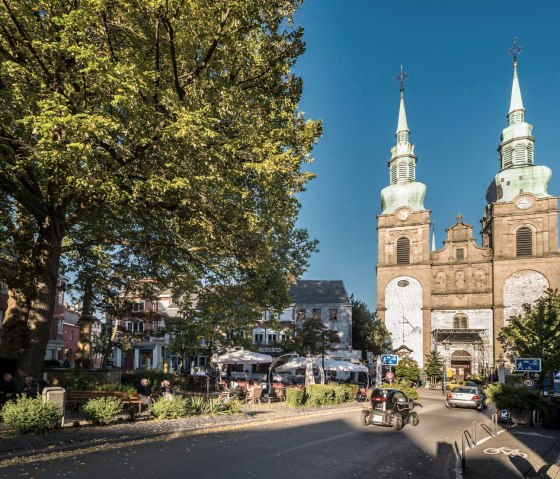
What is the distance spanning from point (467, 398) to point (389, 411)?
41.2 ft

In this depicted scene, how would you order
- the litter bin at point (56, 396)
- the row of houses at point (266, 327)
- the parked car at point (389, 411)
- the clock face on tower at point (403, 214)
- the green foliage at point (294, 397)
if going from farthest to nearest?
the clock face on tower at point (403, 214)
the row of houses at point (266, 327)
the green foliage at point (294, 397)
the parked car at point (389, 411)
the litter bin at point (56, 396)

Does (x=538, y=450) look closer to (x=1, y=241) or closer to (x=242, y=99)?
(x=242, y=99)

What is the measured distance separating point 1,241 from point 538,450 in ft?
66.0

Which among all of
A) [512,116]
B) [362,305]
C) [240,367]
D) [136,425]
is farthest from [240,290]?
[512,116]

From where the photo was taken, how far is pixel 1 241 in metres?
18.3

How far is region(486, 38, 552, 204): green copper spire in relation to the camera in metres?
53.0

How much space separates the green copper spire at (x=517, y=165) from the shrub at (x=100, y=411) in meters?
51.8

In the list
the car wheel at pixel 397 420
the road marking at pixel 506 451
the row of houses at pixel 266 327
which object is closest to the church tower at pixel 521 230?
the row of houses at pixel 266 327

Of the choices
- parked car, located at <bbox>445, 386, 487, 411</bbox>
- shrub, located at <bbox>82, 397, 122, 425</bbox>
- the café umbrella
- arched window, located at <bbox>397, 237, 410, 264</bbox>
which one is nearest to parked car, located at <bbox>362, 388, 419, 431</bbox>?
shrub, located at <bbox>82, 397, 122, 425</bbox>

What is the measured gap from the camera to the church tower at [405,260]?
54875 mm

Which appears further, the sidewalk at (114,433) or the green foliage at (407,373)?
the green foliage at (407,373)

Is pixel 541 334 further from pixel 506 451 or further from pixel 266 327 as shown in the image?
pixel 506 451

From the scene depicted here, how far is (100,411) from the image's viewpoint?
44.1 ft

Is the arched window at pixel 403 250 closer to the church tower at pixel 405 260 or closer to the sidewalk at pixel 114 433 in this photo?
the church tower at pixel 405 260
